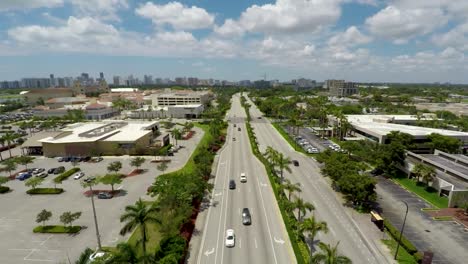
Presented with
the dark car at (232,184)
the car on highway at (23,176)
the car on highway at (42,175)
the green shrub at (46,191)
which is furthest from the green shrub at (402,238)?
the car on highway at (23,176)

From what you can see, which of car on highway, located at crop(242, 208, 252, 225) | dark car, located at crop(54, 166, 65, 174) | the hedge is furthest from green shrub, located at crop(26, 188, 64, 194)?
car on highway, located at crop(242, 208, 252, 225)

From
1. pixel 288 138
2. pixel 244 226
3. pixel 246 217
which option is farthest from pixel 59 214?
pixel 288 138

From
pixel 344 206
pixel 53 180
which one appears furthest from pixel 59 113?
pixel 344 206

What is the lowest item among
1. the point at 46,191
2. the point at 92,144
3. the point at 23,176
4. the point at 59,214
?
the point at 59,214

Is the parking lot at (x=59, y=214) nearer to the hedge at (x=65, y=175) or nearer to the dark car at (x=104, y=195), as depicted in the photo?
the dark car at (x=104, y=195)

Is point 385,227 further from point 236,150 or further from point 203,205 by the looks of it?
point 236,150

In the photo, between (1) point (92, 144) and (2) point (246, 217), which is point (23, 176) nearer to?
(1) point (92, 144)
